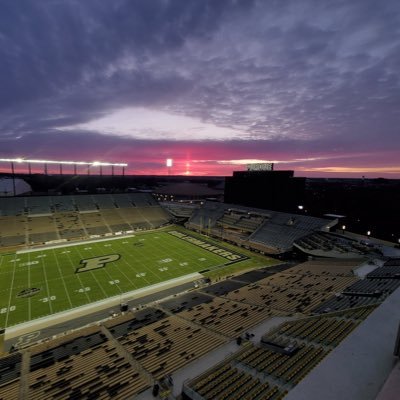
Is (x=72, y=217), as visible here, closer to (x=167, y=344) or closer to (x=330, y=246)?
(x=167, y=344)

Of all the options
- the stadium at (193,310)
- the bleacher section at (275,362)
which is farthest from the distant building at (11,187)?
the bleacher section at (275,362)

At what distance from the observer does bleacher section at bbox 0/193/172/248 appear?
53.8 meters

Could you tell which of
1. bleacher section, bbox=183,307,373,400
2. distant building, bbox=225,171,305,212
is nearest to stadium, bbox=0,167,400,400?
bleacher section, bbox=183,307,373,400

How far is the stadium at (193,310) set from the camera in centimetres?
1354

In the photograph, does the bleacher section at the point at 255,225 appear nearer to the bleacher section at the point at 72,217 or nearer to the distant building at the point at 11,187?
the bleacher section at the point at 72,217

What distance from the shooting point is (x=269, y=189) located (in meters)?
62.9

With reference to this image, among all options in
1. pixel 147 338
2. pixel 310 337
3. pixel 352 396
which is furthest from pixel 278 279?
pixel 352 396

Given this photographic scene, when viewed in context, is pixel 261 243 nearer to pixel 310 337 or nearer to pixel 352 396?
pixel 310 337

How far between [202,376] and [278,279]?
22.2 metres

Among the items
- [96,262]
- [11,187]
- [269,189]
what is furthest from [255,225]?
[11,187]

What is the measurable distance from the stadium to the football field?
20 cm

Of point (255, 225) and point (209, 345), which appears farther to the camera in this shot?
point (255, 225)

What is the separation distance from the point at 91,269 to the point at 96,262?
9.70ft

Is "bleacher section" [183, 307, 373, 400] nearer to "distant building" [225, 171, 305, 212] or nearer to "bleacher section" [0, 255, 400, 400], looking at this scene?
"bleacher section" [0, 255, 400, 400]
